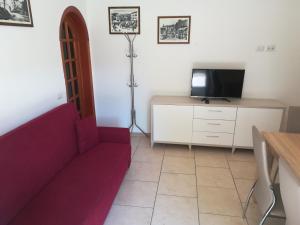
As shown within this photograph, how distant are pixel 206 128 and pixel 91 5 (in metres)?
2.59

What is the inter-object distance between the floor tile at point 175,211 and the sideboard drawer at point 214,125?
1.22 meters

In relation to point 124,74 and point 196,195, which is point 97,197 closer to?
point 196,195

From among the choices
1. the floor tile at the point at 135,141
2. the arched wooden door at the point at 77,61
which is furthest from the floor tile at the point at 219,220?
the arched wooden door at the point at 77,61

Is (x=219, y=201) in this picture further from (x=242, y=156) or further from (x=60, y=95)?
(x=60, y=95)

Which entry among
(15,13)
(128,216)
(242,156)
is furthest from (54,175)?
(242,156)

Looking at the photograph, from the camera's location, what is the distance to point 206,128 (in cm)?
338

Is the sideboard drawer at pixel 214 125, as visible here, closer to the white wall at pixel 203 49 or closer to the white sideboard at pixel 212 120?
the white sideboard at pixel 212 120

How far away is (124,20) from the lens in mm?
3535

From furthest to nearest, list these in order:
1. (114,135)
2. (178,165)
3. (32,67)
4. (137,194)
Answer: (178,165)
(114,135)
(137,194)
(32,67)

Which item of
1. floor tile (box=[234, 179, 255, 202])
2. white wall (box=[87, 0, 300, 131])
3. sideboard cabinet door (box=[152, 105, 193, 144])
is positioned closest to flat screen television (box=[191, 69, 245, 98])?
white wall (box=[87, 0, 300, 131])

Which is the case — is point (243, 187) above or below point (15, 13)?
below

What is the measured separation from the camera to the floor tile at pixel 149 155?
3.23 metres

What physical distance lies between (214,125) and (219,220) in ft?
4.86

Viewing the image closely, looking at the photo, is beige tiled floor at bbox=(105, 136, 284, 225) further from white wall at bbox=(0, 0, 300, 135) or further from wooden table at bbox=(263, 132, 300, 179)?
white wall at bbox=(0, 0, 300, 135)
